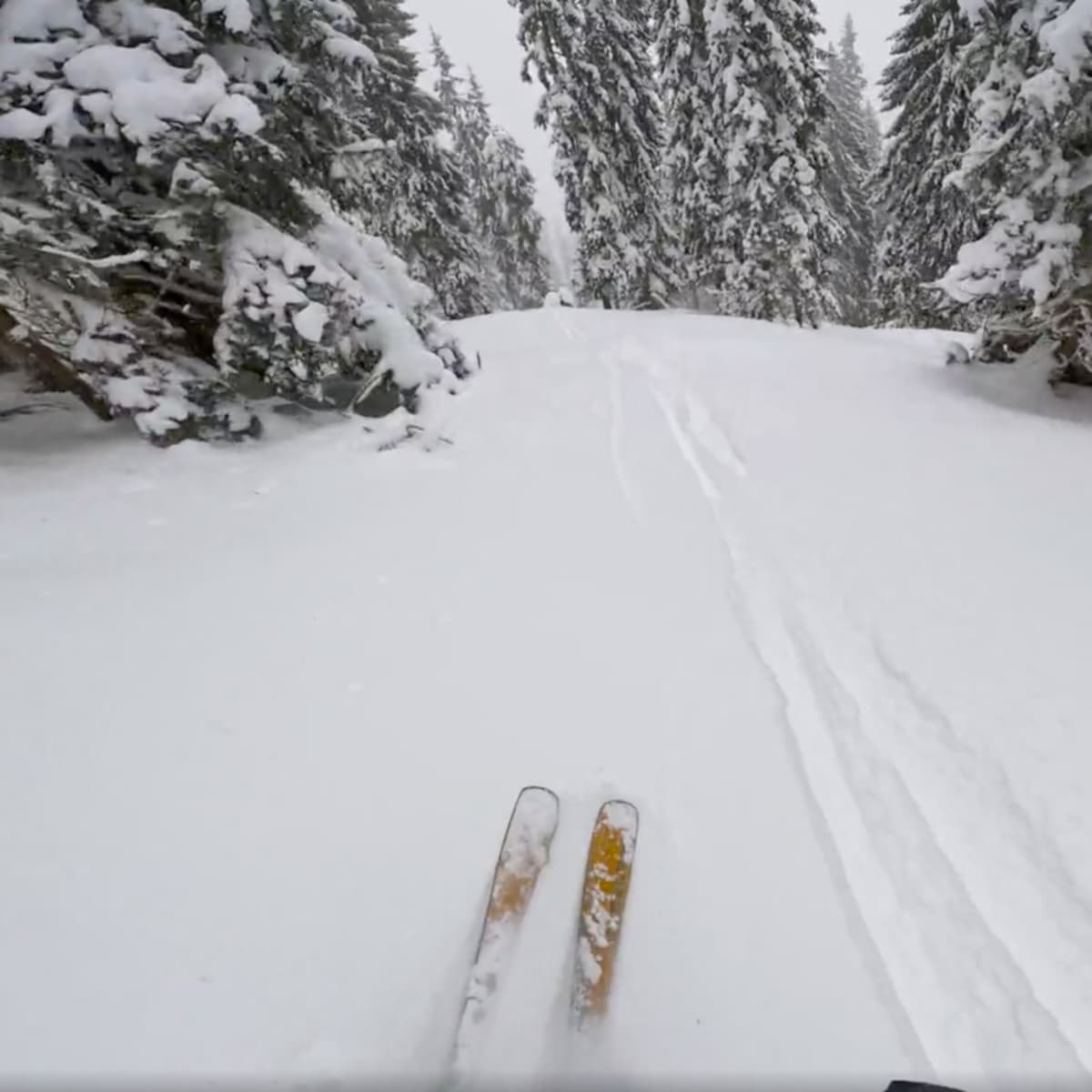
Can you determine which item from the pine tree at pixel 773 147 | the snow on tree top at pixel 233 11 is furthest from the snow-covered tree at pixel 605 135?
the snow on tree top at pixel 233 11

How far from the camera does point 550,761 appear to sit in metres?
3.55

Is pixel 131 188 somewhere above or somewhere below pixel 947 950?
above

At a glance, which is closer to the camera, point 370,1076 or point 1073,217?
point 370,1076

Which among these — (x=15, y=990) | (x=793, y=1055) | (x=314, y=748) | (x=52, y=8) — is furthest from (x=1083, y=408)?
(x=52, y=8)

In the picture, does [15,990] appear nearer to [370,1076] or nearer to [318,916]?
[318,916]

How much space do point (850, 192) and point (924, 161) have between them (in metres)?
10.5

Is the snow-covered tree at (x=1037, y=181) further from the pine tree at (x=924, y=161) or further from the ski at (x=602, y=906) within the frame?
the ski at (x=602, y=906)

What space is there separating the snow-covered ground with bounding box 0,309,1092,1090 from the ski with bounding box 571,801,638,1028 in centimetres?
11

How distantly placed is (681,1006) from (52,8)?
9.41m

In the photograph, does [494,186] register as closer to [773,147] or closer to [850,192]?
[773,147]

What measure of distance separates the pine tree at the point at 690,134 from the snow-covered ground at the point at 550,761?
1594 centimetres

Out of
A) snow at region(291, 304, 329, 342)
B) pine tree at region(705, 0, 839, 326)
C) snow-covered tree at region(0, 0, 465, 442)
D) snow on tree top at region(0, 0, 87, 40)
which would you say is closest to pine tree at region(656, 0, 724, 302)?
pine tree at region(705, 0, 839, 326)

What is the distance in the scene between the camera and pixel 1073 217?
26.5 feet

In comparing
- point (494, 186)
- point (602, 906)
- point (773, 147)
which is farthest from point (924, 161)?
point (602, 906)
